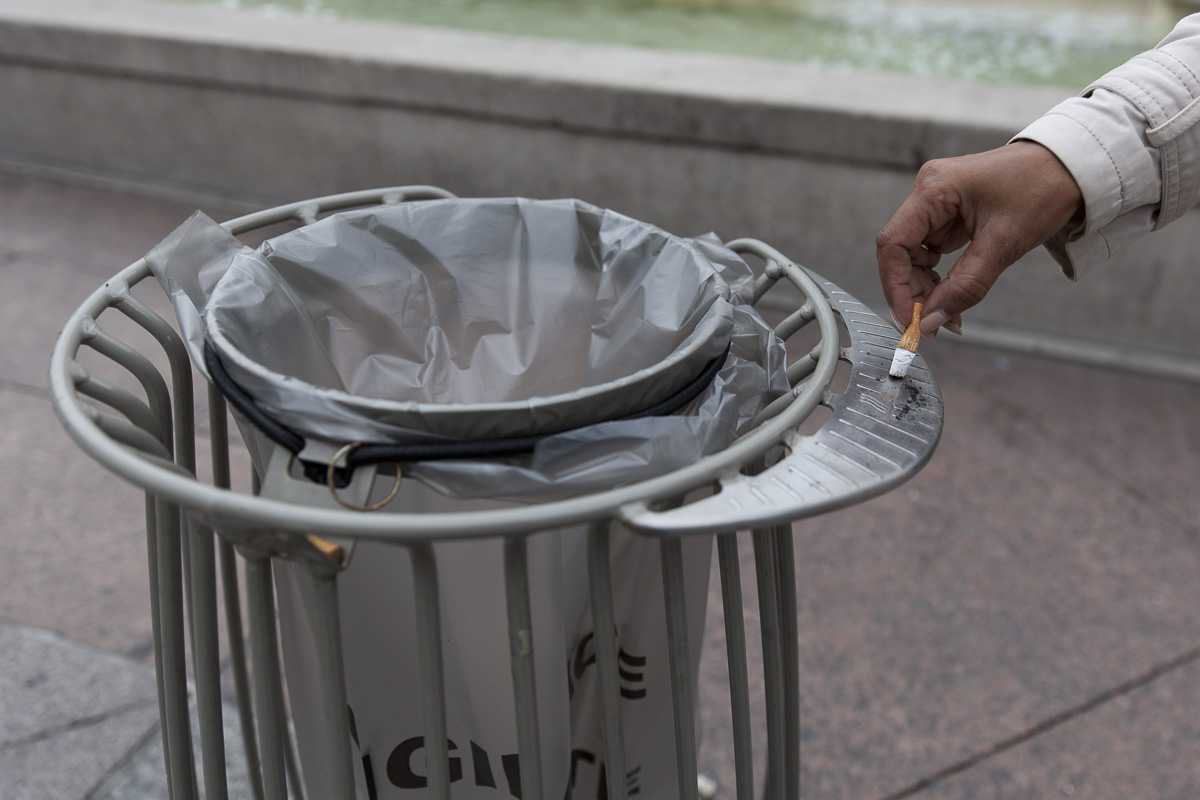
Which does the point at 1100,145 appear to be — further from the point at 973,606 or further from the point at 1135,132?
the point at 973,606

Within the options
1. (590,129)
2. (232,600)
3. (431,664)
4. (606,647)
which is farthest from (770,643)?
(590,129)

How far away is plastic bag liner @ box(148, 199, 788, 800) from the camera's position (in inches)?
34.7

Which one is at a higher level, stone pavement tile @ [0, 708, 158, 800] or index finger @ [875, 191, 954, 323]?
index finger @ [875, 191, 954, 323]

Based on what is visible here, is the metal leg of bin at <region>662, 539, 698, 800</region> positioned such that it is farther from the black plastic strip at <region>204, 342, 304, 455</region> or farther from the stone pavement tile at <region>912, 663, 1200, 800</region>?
the stone pavement tile at <region>912, 663, 1200, 800</region>

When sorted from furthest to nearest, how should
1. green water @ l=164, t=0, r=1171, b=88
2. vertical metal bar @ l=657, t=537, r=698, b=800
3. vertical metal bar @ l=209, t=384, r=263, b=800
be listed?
1. green water @ l=164, t=0, r=1171, b=88
2. vertical metal bar @ l=209, t=384, r=263, b=800
3. vertical metal bar @ l=657, t=537, r=698, b=800

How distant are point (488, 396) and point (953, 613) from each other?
1308 mm

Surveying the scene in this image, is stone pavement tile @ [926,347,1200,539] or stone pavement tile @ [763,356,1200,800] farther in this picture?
stone pavement tile @ [926,347,1200,539]

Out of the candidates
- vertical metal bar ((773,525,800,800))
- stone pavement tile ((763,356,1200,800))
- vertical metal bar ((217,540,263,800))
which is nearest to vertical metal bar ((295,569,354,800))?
vertical metal bar ((773,525,800,800))

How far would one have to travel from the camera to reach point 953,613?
2135mm

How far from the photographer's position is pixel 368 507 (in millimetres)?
863

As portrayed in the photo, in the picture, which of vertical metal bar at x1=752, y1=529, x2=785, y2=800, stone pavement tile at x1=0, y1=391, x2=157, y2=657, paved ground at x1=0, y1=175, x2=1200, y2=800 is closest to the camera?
vertical metal bar at x1=752, y1=529, x2=785, y2=800

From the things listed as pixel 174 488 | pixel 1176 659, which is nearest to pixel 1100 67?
pixel 1176 659

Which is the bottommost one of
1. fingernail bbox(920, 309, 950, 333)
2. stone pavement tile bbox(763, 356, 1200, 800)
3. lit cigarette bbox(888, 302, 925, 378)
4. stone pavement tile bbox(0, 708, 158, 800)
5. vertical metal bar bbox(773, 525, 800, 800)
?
stone pavement tile bbox(763, 356, 1200, 800)

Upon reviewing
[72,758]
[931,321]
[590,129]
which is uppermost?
[931,321]
